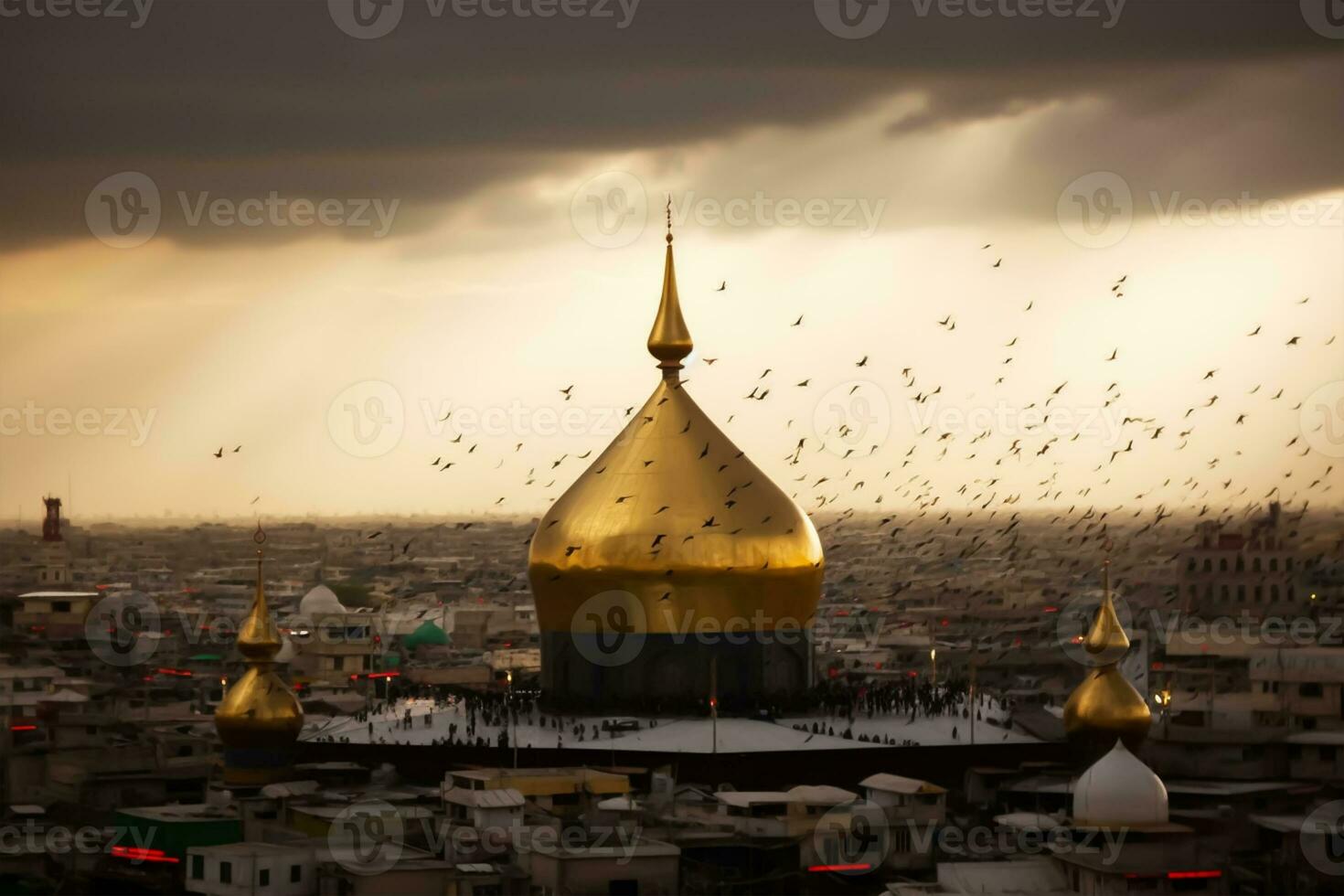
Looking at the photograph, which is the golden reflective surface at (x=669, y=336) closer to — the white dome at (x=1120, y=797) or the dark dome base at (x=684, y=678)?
the dark dome base at (x=684, y=678)

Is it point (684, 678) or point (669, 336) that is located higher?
point (669, 336)

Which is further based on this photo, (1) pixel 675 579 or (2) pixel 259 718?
(1) pixel 675 579

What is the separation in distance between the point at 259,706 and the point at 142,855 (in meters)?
5.25

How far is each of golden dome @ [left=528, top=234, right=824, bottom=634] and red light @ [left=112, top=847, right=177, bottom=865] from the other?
23.9 feet

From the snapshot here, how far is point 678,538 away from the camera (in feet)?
106

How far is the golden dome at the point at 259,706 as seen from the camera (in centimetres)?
3200

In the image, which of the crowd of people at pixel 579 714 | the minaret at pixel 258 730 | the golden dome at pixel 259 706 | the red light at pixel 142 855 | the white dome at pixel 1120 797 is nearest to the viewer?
the white dome at pixel 1120 797

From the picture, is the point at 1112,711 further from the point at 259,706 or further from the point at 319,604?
the point at 319,604

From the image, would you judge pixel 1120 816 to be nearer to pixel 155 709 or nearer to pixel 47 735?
pixel 47 735

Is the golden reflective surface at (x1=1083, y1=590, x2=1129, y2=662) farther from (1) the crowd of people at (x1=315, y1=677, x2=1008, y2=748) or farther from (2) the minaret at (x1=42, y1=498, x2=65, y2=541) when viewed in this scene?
(2) the minaret at (x1=42, y1=498, x2=65, y2=541)

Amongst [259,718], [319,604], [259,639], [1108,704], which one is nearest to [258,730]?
[259,718]

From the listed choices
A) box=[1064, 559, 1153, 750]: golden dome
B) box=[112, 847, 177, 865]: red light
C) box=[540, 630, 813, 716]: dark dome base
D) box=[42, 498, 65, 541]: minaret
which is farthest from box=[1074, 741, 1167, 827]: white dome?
box=[42, 498, 65, 541]: minaret

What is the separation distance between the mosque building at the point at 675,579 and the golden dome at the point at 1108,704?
3.51 meters

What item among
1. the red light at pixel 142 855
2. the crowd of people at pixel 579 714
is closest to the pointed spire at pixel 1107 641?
the crowd of people at pixel 579 714
